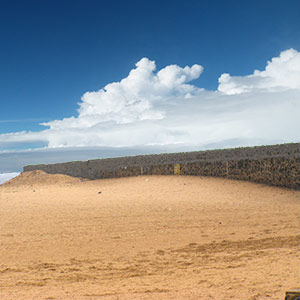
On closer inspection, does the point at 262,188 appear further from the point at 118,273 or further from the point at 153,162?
the point at 118,273

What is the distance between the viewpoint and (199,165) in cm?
1667

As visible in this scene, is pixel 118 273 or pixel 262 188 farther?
pixel 262 188

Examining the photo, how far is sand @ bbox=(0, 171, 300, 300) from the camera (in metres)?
4.34

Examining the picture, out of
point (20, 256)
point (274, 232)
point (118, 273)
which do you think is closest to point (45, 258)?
point (20, 256)

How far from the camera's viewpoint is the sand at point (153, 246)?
434 cm

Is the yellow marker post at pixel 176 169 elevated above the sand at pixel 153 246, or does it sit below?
above

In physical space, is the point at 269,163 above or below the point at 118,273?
above

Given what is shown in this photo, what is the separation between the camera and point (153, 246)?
6660 millimetres

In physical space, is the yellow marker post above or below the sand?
above

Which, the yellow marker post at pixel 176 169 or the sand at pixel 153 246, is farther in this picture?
the yellow marker post at pixel 176 169

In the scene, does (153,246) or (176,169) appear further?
(176,169)

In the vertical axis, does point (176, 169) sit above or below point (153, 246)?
above

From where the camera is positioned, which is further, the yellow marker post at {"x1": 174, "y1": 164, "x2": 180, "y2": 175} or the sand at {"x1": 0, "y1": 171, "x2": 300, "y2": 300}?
the yellow marker post at {"x1": 174, "y1": 164, "x2": 180, "y2": 175}

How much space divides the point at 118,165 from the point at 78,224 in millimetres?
11333
